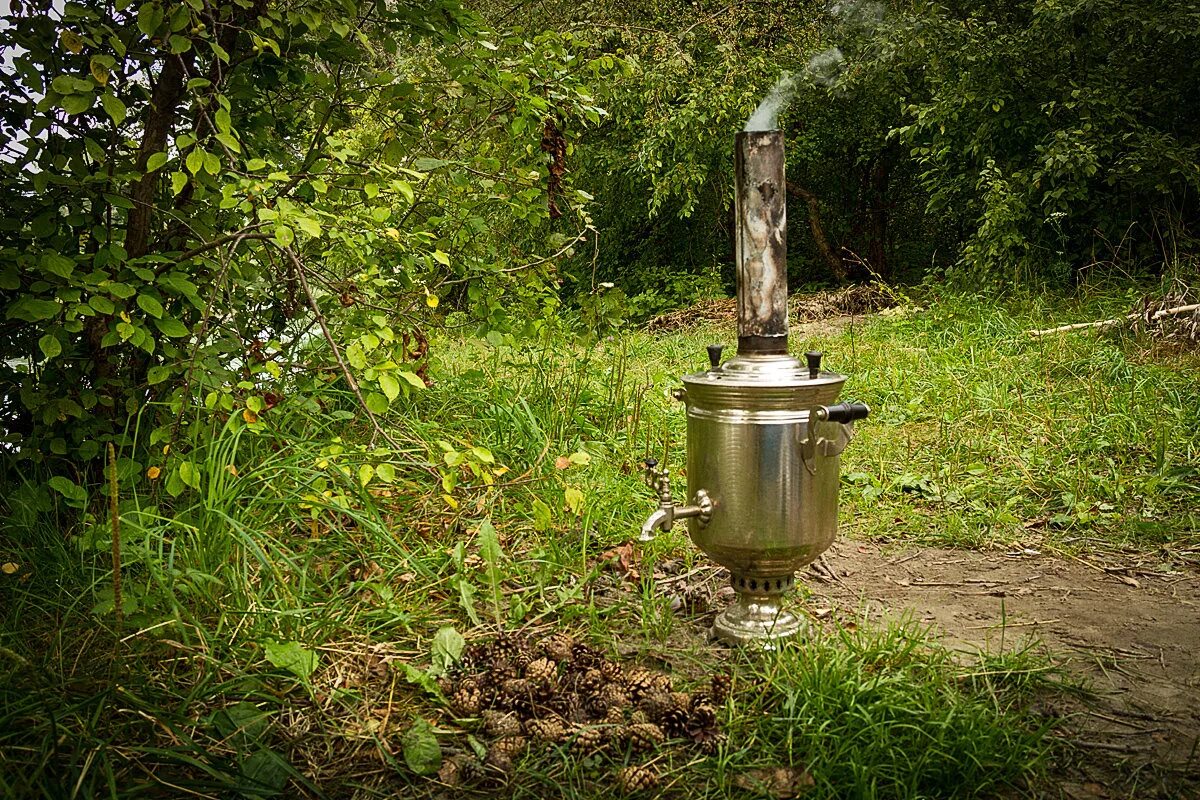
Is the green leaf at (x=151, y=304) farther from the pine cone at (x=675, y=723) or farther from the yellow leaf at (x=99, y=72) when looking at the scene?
the pine cone at (x=675, y=723)

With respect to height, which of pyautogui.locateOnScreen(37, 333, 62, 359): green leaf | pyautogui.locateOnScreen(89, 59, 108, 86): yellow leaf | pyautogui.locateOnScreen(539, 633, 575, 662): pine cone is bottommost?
pyautogui.locateOnScreen(539, 633, 575, 662): pine cone

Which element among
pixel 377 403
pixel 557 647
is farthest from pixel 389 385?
pixel 557 647

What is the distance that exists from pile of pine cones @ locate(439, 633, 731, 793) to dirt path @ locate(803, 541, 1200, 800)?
80 cm

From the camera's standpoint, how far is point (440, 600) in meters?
2.69

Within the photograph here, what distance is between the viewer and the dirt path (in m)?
1.94

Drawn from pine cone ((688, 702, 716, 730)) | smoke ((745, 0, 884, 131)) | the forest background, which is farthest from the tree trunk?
pine cone ((688, 702, 716, 730))

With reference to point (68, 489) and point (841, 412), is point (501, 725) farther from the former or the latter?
point (68, 489)

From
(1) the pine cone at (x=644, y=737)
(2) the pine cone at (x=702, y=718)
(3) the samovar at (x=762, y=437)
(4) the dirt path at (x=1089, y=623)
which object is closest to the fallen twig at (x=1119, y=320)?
(4) the dirt path at (x=1089, y=623)

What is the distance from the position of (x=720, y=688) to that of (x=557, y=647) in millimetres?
449

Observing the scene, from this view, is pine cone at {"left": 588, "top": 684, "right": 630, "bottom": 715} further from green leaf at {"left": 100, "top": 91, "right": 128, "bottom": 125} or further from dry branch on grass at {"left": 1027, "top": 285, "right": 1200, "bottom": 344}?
dry branch on grass at {"left": 1027, "top": 285, "right": 1200, "bottom": 344}

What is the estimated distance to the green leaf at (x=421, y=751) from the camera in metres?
1.94

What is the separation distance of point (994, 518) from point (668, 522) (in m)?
1.97

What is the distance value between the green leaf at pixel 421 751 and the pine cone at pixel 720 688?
2.23 ft

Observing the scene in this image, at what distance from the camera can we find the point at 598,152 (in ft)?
38.9
